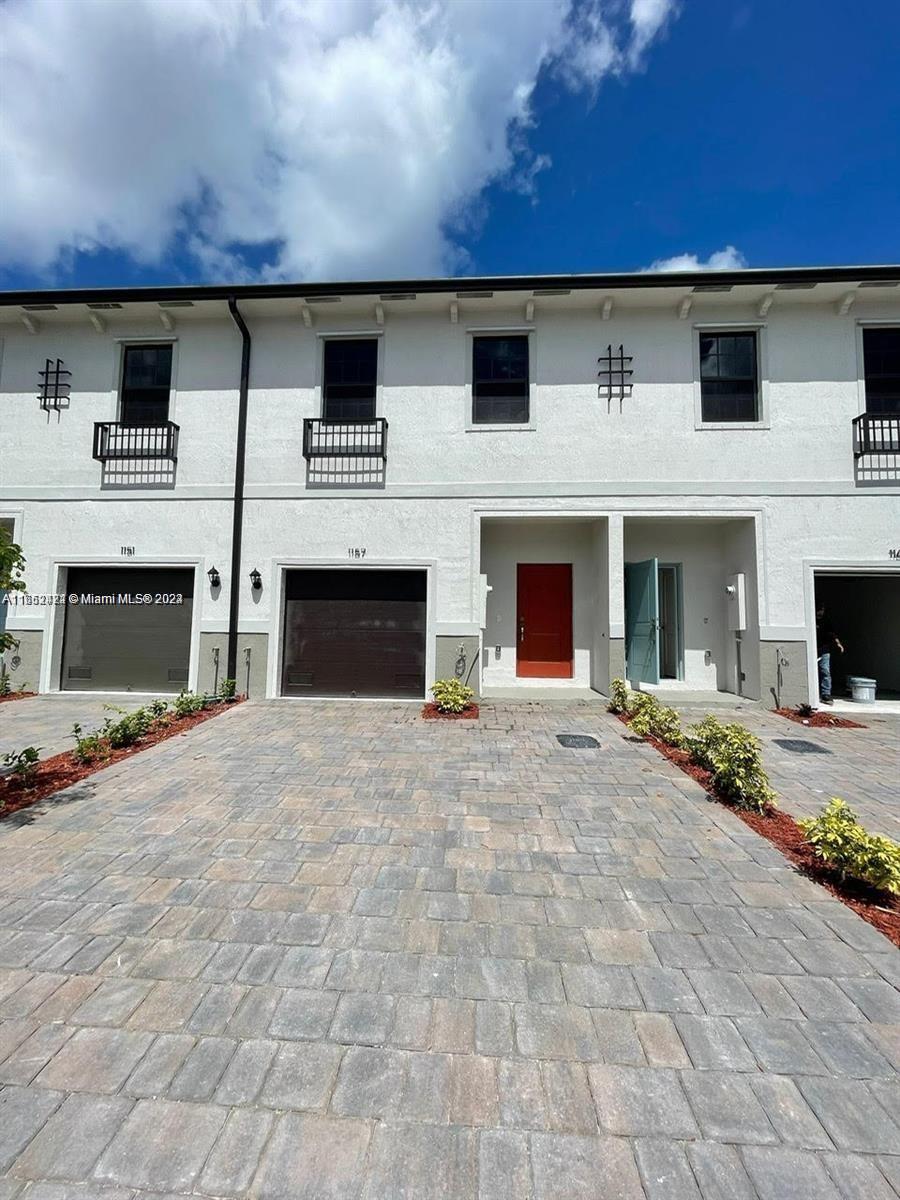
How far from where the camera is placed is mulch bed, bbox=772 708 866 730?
727 centimetres

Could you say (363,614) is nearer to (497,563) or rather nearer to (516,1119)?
(497,563)

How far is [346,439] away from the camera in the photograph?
888 cm

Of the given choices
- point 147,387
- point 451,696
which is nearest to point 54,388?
point 147,387

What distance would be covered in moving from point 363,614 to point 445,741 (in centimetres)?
344

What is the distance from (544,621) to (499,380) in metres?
4.39

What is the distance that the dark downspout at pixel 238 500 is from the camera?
28.8 ft

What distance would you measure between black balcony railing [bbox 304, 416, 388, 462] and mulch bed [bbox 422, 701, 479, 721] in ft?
→ 14.1

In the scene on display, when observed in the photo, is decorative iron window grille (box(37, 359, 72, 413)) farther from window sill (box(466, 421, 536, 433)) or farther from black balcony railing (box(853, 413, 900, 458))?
black balcony railing (box(853, 413, 900, 458))

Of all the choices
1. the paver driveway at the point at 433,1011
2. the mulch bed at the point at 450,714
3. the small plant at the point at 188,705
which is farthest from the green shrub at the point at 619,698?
the small plant at the point at 188,705

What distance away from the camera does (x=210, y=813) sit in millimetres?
4004

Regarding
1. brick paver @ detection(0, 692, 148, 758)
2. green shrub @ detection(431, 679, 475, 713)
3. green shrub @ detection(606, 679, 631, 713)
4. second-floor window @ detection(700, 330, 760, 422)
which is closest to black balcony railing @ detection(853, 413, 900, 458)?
second-floor window @ detection(700, 330, 760, 422)

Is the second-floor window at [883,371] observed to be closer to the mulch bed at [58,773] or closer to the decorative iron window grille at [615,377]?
the decorative iron window grille at [615,377]

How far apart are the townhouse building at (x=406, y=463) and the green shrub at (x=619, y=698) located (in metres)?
0.60

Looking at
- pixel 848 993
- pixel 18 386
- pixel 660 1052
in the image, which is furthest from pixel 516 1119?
pixel 18 386
